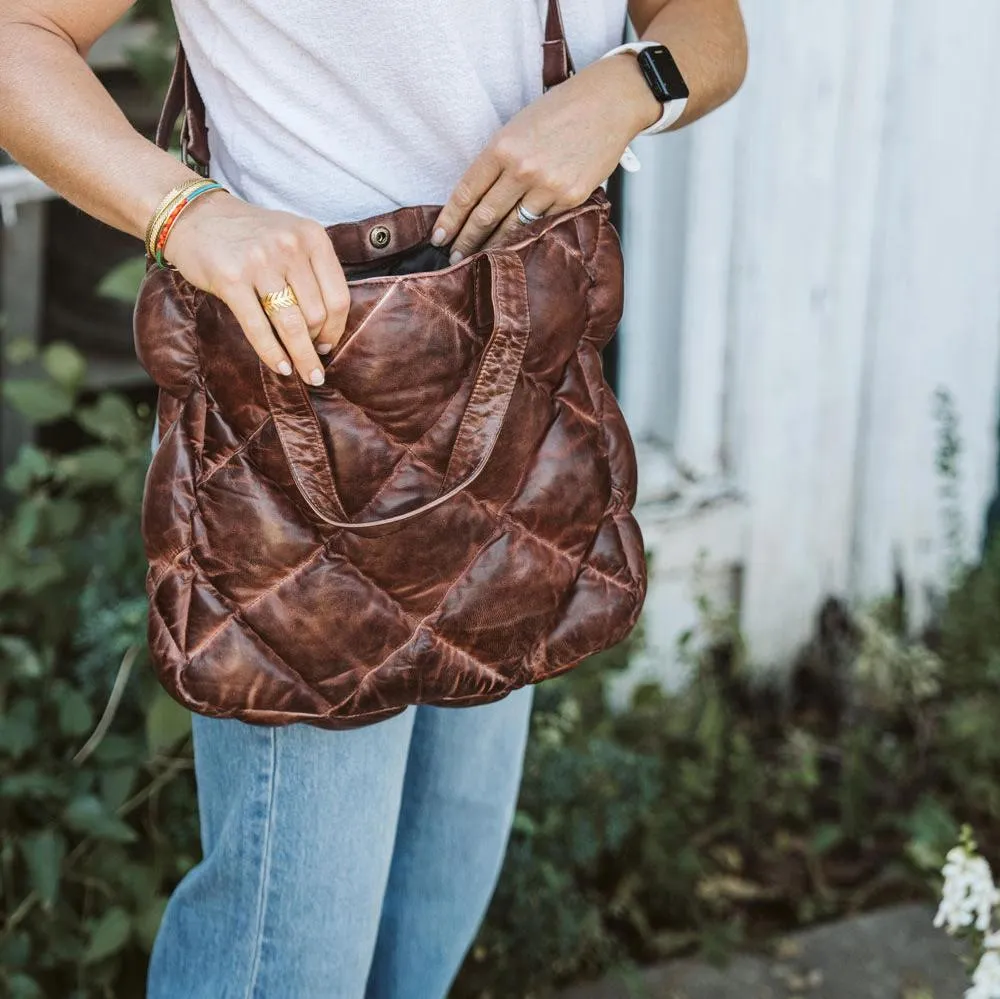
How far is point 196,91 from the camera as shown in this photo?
1283 mm

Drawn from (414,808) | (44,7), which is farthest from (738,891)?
(44,7)

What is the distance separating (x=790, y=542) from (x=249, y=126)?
1.85 metres

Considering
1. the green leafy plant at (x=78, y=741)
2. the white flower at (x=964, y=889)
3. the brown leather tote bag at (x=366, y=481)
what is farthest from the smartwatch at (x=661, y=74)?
the green leafy plant at (x=78, y=741)

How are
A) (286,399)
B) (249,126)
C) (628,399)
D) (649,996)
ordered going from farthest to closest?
1. (628,399)
2. (649,996)
3. (249,126)
4. (286,399)

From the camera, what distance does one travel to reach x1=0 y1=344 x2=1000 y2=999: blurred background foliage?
1915mm

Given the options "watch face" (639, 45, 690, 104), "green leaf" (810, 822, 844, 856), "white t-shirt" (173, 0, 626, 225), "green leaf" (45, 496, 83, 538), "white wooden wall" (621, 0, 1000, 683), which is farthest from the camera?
"white wooden wall" (621, 0, 1000, 683)

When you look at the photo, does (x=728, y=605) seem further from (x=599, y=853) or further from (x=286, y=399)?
(x=286, y=399)

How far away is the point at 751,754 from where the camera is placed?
2660 millimetres

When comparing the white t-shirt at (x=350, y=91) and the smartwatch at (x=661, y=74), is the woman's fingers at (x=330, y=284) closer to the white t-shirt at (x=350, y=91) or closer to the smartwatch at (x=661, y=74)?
the white t-shirt at (x=350, y=91)

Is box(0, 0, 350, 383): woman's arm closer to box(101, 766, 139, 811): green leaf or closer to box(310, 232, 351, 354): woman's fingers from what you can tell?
box(310, 232, 351, 354): woman's fingers

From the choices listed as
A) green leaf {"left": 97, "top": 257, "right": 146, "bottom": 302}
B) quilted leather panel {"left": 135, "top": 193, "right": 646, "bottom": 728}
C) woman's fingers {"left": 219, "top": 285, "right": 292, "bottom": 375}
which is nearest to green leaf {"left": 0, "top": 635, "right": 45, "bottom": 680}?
green leaf {"left": 97, "top": 257, "right": 146, "bottom": 302}

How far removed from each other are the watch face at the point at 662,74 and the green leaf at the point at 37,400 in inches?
46.9

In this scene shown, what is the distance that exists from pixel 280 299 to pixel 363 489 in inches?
7.7

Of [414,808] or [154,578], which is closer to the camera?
[154,578]
